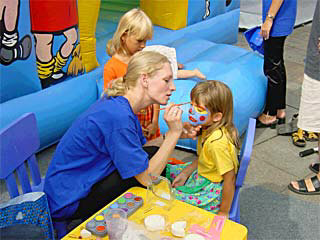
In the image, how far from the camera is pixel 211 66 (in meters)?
3.58

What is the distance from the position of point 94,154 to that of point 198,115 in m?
0.51

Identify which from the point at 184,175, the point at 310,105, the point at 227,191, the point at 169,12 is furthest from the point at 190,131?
the point at 169,12

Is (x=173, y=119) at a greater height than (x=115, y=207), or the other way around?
(x=173, y=119)

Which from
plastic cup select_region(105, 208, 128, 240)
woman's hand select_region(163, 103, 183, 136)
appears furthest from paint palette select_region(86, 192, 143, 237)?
woman's hand select_region(163, 103, 183, 136)

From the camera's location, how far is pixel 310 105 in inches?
104

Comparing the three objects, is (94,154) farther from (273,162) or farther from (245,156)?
(273,162)

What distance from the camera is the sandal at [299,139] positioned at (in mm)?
3342

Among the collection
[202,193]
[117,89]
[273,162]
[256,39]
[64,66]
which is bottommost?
[273,162]

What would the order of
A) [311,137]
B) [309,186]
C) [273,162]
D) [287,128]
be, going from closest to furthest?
[309,186], [273,162], [311,137], [287,128]

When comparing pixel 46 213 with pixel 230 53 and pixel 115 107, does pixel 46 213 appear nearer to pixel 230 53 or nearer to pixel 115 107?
pixel 115 107

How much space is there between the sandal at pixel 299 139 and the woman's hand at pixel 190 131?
154 cm

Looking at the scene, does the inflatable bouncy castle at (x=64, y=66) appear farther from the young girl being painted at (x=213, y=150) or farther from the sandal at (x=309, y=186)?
the young girl being painted at (x=213, y=150)

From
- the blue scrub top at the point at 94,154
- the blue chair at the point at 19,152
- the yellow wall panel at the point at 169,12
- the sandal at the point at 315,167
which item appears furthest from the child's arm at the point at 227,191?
the yellow wall panel at the point at 169,12

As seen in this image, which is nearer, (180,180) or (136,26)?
(180,180)
